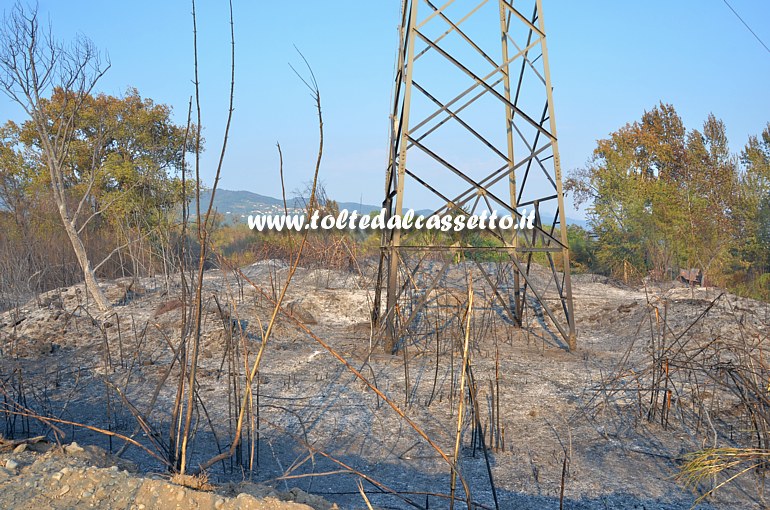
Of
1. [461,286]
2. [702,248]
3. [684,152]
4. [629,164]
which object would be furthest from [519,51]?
[684,152]

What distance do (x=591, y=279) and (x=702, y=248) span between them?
4.67 meters

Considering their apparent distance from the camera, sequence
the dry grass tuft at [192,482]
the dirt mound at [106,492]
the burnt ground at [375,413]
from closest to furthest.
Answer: the dirt mound at [106,492], the dry grass tuft at [192,482], the burnt ground at [375,413]

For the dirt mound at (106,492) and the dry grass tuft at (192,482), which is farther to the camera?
the dry grass tuft at (192,482)

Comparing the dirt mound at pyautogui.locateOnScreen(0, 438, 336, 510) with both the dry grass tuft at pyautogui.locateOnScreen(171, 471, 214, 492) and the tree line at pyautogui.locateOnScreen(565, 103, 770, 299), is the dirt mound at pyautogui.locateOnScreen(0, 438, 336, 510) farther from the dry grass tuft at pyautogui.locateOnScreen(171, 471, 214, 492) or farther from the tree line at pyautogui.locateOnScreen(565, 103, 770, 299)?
the tree line at pyautogui.locateOnScreen(565, 103, 770, 299)

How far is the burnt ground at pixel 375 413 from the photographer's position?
3.60m

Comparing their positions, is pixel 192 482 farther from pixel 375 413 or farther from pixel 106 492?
pixel 375 413

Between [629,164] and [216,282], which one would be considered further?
[629,164]

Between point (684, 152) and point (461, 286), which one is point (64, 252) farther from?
point (684, 152)

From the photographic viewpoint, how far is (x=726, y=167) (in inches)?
913

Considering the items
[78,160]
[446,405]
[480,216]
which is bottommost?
[446,405]

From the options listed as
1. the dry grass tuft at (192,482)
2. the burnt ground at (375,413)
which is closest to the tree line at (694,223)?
the burnt ground at (375,413)

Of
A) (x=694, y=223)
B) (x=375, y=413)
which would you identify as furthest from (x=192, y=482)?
(x=694, y=223)

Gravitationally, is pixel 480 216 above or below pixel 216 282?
above

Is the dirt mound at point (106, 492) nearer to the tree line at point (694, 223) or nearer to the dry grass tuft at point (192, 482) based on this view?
the dry grass tuft at point (192, 482)
